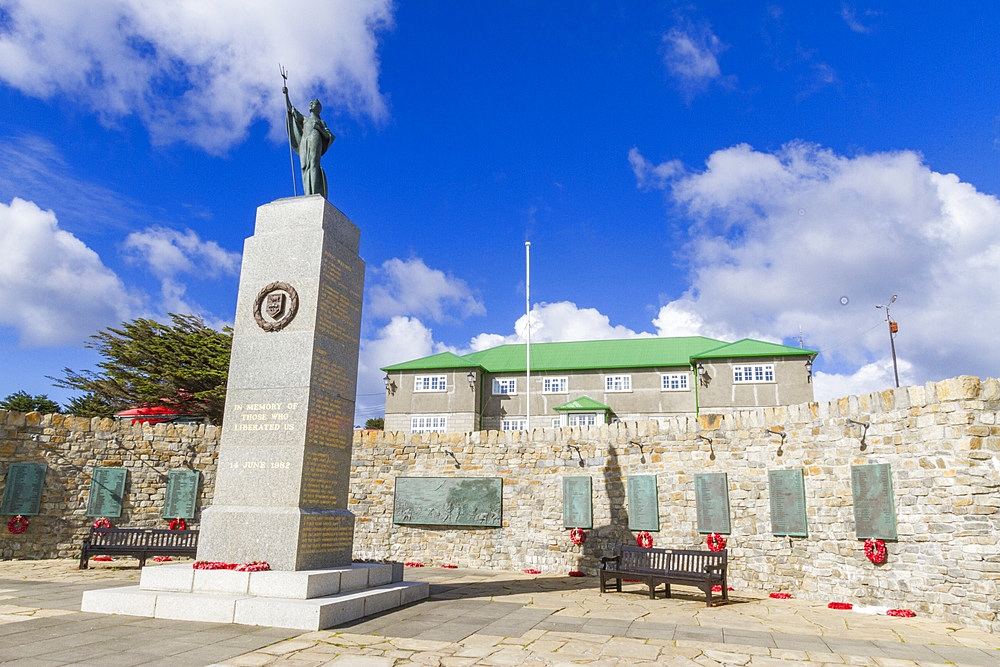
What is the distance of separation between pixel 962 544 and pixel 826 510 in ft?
6.80

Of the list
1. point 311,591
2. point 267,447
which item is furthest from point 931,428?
point 267,447

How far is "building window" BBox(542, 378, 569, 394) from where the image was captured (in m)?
31.1

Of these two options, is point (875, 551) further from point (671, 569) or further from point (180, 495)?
point (180, 495)

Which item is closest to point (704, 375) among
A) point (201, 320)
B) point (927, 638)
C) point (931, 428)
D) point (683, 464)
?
point (683, 464)

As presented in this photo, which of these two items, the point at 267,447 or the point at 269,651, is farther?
the point at 267,447

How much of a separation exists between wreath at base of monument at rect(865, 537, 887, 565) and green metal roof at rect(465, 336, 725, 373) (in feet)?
67.0

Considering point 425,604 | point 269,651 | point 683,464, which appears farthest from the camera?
point 683,464

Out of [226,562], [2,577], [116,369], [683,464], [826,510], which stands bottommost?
[2,577]

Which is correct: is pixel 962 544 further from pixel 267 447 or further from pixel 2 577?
pixel 2 577

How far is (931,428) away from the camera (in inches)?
335

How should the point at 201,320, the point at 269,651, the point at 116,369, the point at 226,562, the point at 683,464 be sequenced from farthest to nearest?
the point at 201,320 → the point at 116,369 → the point at 683,464 → the point at 226,562 → the point at 269,651

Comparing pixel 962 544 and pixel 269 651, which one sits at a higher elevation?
pixel 962 544

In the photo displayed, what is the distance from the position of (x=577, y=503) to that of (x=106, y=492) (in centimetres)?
1085

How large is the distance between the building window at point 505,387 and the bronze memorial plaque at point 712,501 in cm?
2016
